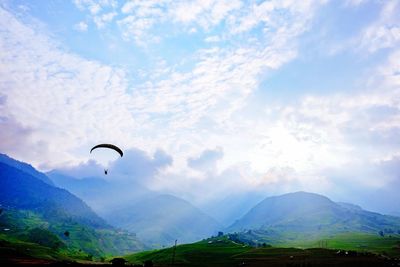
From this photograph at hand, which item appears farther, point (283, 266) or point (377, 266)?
point (283, 266)

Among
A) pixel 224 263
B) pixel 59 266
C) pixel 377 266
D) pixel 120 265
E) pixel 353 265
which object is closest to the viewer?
pixel 59 266

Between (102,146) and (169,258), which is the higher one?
(102,146)

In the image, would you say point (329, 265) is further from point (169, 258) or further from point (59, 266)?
point (59, 266)

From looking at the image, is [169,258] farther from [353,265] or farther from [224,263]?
[353,265]

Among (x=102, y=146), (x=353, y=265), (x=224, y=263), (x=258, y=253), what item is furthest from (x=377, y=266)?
(x=102, y=146)

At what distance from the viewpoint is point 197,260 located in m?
170

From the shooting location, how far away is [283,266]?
4835 inches

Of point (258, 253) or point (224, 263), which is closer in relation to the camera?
point (224, 263)

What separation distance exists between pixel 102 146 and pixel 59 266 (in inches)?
903

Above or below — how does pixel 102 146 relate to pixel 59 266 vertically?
above

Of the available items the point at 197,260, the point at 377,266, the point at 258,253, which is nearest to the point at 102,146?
the point at 377,266

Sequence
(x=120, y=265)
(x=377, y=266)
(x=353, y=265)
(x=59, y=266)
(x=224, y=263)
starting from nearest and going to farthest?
(x=59, y=266)
(x=120, y=265)
(x=377, y=266)
(x=353, y=265)
(x=224, y=263)

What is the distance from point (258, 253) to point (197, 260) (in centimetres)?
3318

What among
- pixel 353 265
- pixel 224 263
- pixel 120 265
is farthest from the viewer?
pixel 224 263
